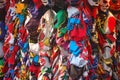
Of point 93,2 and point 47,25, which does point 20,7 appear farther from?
point 93,2

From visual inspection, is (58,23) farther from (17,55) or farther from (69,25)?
(17,55)

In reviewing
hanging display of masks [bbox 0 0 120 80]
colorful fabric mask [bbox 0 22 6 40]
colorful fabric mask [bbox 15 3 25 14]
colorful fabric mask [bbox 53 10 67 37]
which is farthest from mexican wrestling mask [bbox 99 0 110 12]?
colorful fabric mask [bbox 0 22 6 40]

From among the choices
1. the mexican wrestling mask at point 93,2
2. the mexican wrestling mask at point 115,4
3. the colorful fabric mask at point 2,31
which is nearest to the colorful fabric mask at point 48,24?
the mexican wrestling mask at point 93,2

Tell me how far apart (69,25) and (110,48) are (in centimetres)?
33

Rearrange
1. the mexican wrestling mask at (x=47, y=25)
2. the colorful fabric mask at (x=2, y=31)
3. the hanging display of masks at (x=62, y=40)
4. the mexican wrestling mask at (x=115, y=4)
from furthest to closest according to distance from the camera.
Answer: the colorful fabric mask at (x=2, y=31) → the mexican wrestling mask at (x=115, y=4) → the mexican wrestling mask at (x=47, y=25) → the hanging display of masks at (x=62, y=40)

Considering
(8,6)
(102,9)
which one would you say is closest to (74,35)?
(102,9)

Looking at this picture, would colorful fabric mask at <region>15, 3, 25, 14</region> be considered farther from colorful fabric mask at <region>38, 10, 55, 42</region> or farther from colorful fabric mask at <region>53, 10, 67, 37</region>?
colorful fabric mask at <region>53, 10, 67, 37</region>

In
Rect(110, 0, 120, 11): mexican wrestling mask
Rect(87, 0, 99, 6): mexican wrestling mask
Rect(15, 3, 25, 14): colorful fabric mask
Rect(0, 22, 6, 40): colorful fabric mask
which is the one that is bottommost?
Rect(0, 22, 6, 40): colorful fabric mask

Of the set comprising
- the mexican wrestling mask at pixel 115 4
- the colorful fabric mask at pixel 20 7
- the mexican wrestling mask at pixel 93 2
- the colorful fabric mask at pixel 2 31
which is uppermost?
the mexican wrestling mask at pixel 93 2

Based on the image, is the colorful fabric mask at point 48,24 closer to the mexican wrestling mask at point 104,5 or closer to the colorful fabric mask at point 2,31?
the mexican wrestling mask at point 104,5

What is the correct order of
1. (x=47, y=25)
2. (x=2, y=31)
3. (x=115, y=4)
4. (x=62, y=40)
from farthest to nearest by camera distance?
(x=2, y=31)
(x=115, y=4)
(x=47, y=25)
(x=62, y=40)

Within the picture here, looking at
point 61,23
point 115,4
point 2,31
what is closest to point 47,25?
point 61,23

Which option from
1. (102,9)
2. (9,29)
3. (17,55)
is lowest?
(17,55)

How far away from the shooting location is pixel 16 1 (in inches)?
86.9
